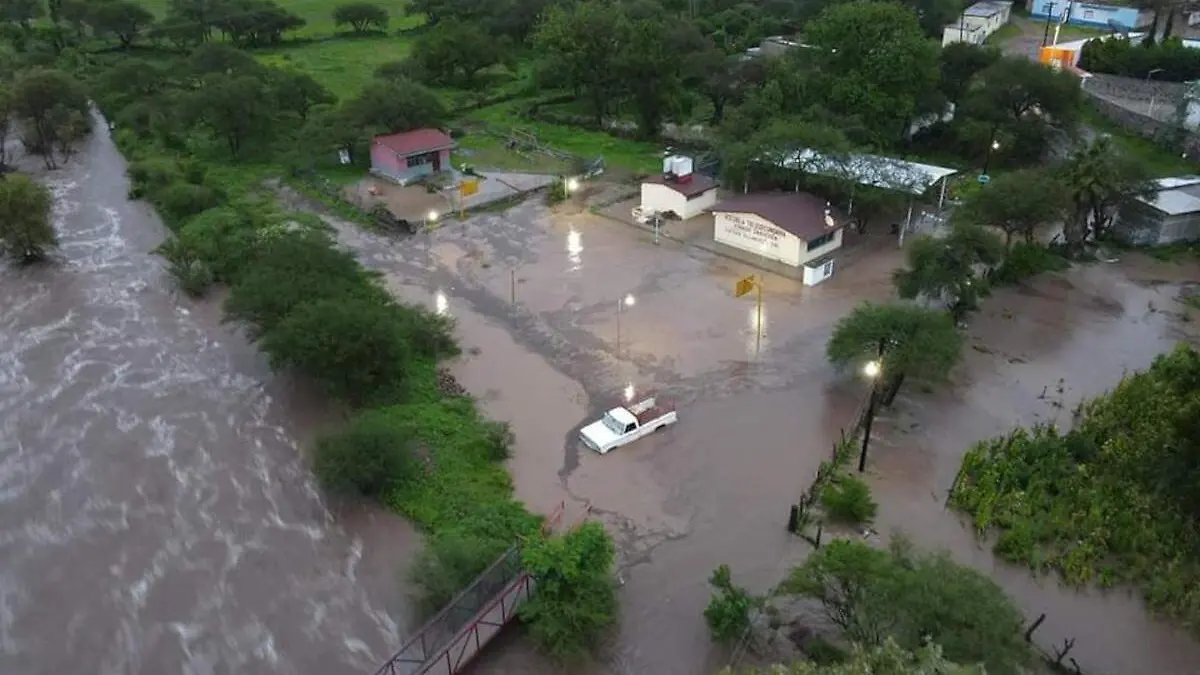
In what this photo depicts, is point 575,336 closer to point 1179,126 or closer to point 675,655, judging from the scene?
point 675,655

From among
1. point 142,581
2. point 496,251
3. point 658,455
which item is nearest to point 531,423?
point 658,455

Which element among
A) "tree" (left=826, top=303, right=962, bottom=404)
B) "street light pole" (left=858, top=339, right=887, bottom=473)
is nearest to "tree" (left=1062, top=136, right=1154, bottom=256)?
"tree" (left=826, top=303, right=962, bottom=404)

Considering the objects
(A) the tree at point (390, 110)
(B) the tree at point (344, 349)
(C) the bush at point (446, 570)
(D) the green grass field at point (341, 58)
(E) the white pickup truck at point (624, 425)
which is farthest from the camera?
(D) the green grass field at point (341, 58)

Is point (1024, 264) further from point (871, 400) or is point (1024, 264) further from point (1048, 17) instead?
point (1048, 17)

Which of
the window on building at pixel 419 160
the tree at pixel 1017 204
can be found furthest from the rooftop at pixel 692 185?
the window on building at pixel 419 160

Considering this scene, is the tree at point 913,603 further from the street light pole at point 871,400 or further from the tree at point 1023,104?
the tree at point 1023,104

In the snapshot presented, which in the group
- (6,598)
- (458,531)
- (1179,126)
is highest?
(1179,126)
